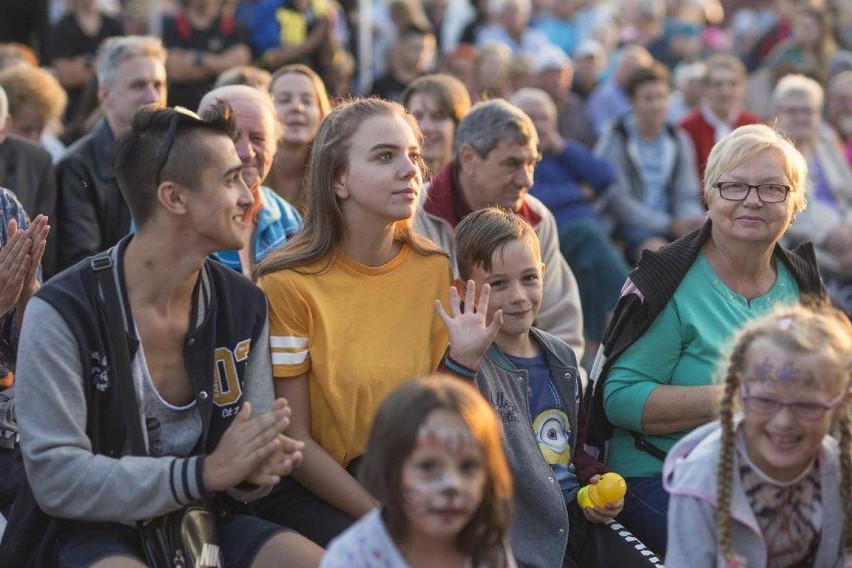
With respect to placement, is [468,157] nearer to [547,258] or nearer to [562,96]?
[547,258]

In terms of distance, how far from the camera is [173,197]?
3.47m

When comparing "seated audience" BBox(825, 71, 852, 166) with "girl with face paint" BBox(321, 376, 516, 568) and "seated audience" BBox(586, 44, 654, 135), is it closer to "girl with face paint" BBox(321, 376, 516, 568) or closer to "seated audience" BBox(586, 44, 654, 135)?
"seated audience" BBox(586, 44, 654, 135)

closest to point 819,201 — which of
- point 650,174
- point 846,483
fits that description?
point 650,174

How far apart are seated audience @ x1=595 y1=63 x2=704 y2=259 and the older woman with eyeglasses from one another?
3783 mm

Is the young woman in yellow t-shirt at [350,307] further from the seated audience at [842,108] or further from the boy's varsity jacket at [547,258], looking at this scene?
the seated audience at [842,108]

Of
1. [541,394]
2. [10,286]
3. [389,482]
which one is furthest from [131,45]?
[389,482]

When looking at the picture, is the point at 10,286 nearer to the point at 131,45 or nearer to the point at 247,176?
the point at 247,176

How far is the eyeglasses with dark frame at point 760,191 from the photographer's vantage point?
13.1 ft

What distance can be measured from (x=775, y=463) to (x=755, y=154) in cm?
132

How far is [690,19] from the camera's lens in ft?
41.0

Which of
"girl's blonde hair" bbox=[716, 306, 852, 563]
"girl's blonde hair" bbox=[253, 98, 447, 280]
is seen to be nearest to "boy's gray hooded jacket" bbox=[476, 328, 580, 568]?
"girl's blonde hair" bbox=[253, 98, 447, 280]

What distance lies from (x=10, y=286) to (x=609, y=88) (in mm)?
7244

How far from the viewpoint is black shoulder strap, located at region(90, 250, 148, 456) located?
11.0ft

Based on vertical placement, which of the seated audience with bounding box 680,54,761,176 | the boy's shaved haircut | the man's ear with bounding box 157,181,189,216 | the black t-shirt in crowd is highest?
the black t-shirt in crowd
